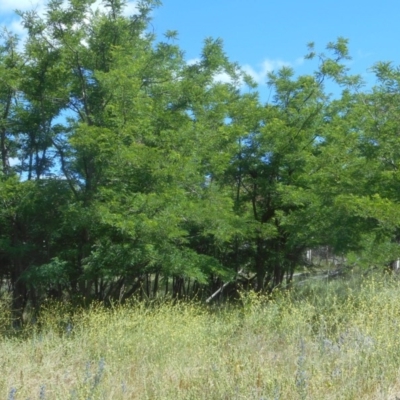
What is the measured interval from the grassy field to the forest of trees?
1822 millimetres

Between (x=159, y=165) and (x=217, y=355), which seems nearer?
(x=217, y=355)

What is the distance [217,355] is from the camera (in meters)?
7.39

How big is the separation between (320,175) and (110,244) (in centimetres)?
402

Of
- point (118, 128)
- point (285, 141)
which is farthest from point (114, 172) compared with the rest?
point (285, 141)

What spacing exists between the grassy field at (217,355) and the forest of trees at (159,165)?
1.82 metres

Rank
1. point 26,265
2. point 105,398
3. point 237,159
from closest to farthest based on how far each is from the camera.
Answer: point 105,398, point 26,265, point 237,159

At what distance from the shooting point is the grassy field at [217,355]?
6188mm

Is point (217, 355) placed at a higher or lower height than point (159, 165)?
lower

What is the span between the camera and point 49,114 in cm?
1295

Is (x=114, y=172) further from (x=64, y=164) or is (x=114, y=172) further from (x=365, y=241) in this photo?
(x=365, y=241)

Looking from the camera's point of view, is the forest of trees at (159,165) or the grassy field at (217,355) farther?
the forest of trees at (159,165)

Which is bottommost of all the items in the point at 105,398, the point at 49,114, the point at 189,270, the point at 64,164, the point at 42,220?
the point at 105,398

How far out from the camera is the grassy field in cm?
619

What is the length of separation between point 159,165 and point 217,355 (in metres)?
4.87
